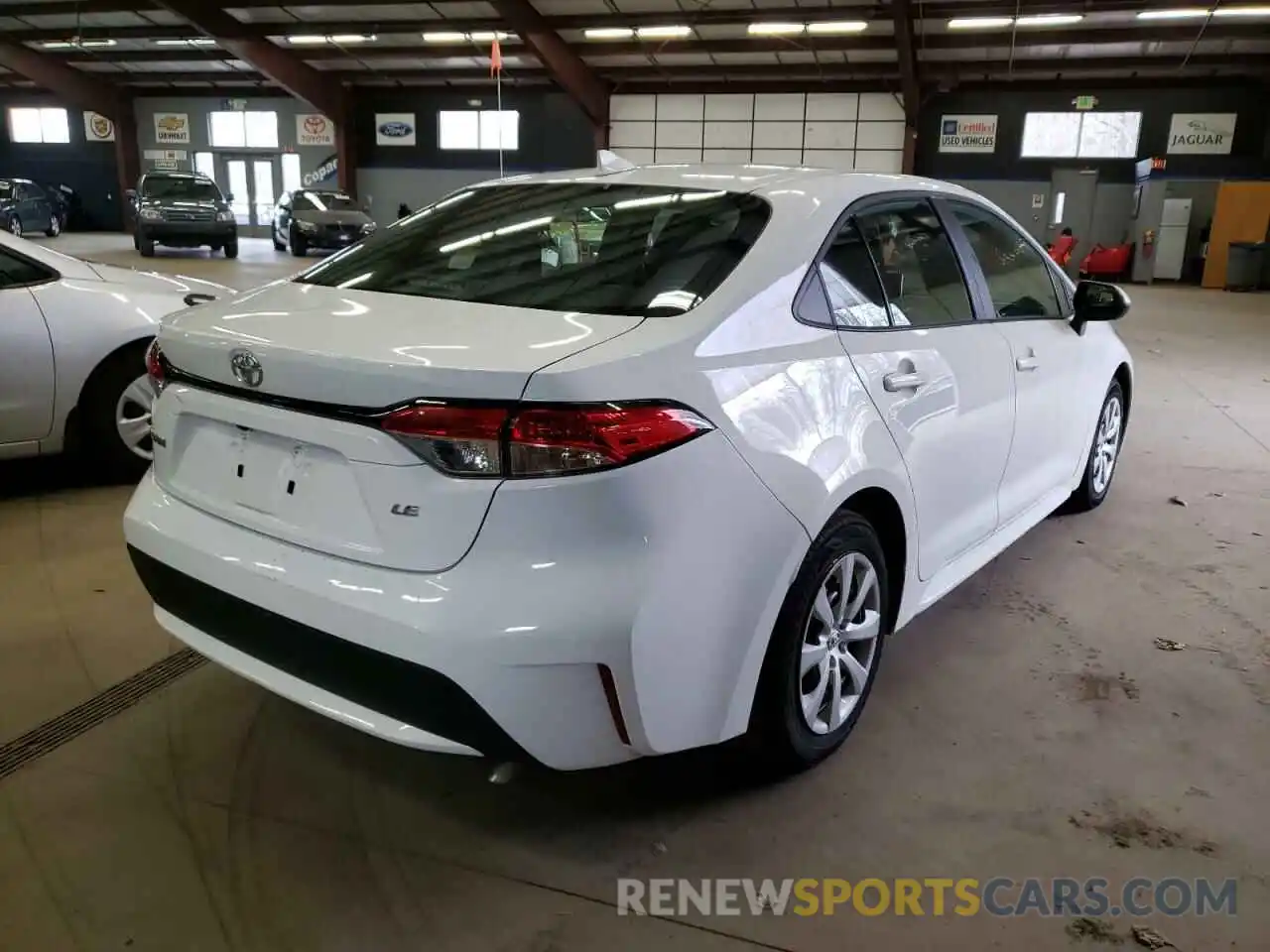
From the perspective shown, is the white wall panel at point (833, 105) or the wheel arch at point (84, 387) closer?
the wheel arch at point (84, 387)

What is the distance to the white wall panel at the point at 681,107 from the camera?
2366 centimetres

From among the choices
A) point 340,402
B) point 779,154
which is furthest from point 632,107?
point 340,402

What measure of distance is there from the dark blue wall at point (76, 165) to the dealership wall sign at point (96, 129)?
153mm

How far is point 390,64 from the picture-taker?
24.5 meters

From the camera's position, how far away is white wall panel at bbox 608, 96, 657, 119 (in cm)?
2398

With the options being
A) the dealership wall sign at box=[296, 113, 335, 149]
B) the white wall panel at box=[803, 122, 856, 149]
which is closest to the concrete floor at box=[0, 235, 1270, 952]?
the white wall panel at box=[803, 122, 856, 149]

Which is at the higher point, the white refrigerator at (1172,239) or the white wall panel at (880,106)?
the white wall panel at (880,106)

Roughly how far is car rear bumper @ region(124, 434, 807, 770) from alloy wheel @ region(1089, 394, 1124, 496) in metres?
2.76

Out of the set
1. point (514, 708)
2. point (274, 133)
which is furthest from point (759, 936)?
point (274, 133)

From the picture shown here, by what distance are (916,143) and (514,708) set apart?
23743 mm

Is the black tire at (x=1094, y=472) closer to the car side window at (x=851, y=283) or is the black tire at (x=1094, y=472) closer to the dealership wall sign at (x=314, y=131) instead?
the car side window at (x=851, y=283)

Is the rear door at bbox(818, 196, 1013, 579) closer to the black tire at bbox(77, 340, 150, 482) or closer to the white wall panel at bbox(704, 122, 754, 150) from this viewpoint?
the black tire at bbox(77, 340, 150, 482)

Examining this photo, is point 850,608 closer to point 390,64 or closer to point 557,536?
point 557,536

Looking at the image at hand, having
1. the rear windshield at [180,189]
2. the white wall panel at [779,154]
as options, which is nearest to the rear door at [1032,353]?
the rear windshield at [180,189]
